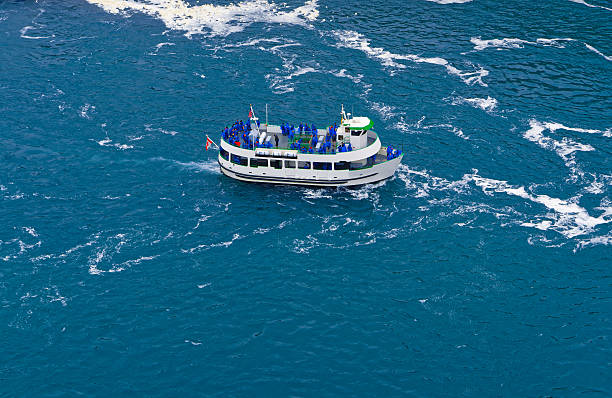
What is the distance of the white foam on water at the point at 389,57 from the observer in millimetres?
169750

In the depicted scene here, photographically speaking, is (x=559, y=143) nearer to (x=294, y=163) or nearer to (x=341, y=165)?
(x=341, y=165)

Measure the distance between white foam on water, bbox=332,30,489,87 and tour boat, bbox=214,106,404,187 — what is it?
4316 cm

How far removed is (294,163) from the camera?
13400 cm

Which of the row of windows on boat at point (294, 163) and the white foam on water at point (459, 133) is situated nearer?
the row of windows on boat at point (294, 163)

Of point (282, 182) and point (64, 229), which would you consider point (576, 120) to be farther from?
point (64, 229)

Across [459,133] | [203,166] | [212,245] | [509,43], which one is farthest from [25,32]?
[509,43]

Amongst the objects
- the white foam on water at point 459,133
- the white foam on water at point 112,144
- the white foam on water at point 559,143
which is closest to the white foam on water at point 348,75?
the white foam on water at point 459,133

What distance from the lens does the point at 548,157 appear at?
14038cm

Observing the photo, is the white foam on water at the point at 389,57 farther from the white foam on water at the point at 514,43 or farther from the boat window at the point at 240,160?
the boat window at the point at 240,160

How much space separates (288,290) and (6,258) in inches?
1837

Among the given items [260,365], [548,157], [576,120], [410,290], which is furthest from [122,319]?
[576,120]

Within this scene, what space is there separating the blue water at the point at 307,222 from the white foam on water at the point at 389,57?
761 millimetres

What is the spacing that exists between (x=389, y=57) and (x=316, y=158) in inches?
2254

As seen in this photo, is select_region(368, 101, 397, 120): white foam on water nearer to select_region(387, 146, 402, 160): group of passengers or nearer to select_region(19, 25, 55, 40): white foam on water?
select_region(387, 146, 402, 160): group of passengers
